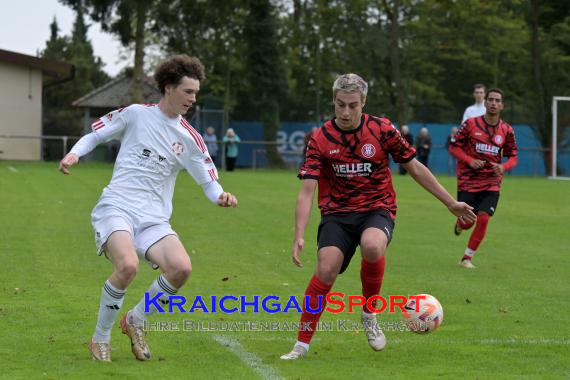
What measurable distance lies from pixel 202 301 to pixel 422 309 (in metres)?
2.48

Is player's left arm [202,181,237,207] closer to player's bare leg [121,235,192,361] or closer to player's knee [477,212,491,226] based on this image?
player's bare leg [121,235,192,361]

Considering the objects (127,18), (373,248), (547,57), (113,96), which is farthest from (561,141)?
(373,248)

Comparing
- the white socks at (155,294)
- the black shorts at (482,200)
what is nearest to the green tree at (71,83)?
the black shorts at (482,200)

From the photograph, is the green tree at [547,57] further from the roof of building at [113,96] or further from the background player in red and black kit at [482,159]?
the background player in red and black kit at [482,159]

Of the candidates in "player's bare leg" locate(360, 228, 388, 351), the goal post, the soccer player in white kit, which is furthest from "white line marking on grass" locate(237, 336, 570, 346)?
→ the goal post

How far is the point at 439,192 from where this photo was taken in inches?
291

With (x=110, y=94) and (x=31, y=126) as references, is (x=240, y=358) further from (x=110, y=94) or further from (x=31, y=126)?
(x=110, y=94)

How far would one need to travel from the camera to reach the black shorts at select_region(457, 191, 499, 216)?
12.9 metres

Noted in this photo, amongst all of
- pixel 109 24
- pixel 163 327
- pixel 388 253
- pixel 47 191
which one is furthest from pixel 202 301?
pixel 109 24

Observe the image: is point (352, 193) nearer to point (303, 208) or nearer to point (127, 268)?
point (303, 208)

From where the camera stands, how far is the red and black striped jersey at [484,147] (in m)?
12.9

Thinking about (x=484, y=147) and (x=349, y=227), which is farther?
(x=484, y=147)

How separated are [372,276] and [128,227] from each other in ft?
5.71

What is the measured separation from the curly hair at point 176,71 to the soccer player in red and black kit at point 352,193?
93 centimetres
